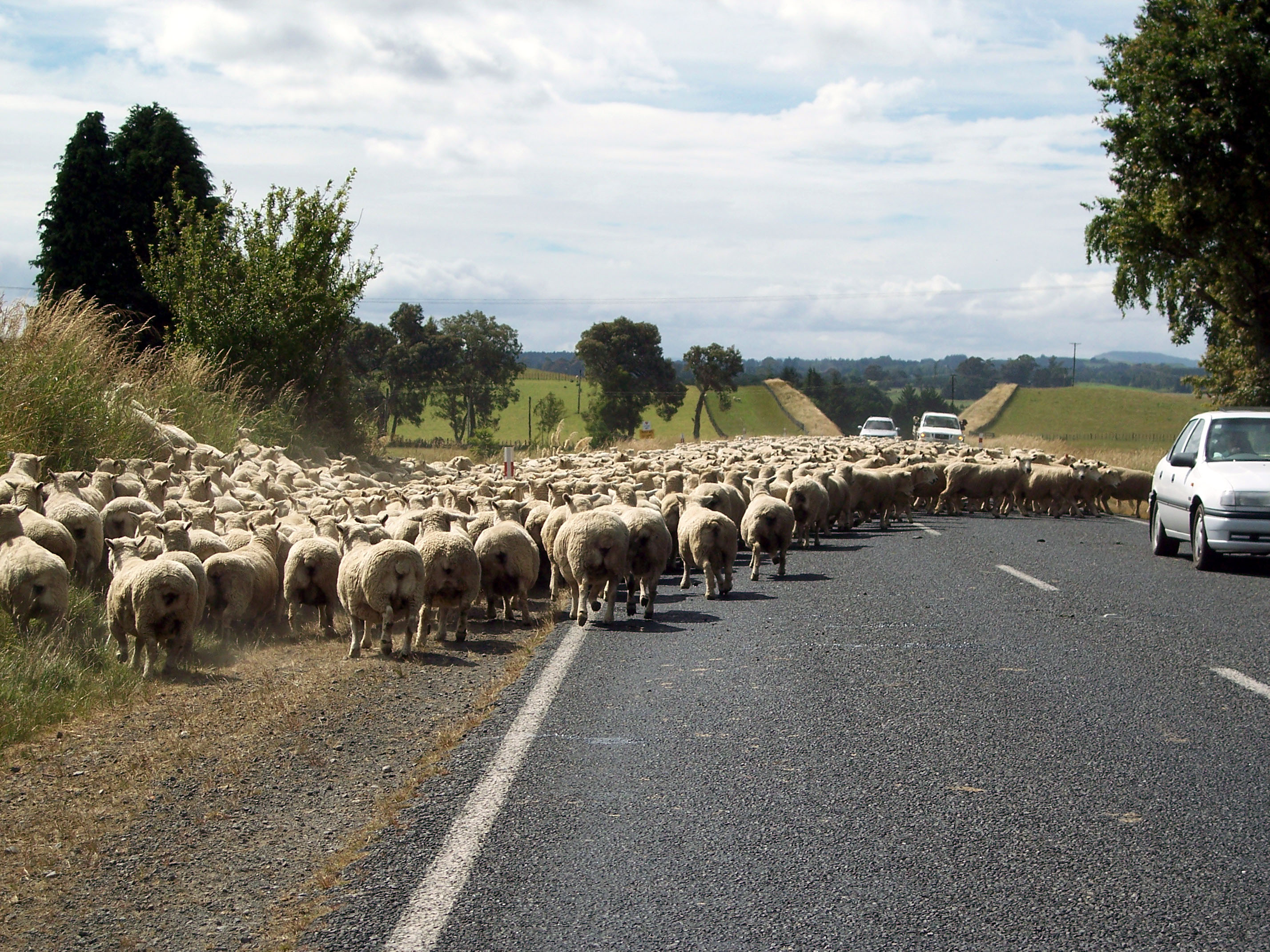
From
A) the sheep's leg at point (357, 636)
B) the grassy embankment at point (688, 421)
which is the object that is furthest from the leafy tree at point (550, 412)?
the sheep's leg at point (357, 636)

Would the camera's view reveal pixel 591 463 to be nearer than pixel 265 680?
No

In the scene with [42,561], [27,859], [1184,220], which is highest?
[1184,220]

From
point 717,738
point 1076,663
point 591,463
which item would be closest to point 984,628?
point 1076,663

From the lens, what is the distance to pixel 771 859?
464 centimetres

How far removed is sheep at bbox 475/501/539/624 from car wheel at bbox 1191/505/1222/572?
7771 millimetres

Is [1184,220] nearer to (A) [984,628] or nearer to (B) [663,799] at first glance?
(A) [984,628]

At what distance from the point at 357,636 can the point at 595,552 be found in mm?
2092

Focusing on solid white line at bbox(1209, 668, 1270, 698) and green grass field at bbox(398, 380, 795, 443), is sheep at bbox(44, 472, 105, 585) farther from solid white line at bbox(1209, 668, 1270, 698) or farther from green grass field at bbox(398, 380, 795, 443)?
green grass field at bbox(398, 380, 795, 443)

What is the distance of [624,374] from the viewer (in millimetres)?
75188

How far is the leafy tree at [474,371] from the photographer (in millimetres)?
69812

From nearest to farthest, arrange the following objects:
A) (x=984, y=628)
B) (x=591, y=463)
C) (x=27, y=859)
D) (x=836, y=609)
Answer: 1. (x=27, y=859)
2. (x=984, y=628)
3. (x=836, y=609)
4. (x=591, y=463)

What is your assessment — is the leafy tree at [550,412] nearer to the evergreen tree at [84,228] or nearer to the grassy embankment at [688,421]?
the grassy embankment at [688,421]

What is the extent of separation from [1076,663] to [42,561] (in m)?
7.66

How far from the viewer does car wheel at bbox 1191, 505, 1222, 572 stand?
1326 centimetres
